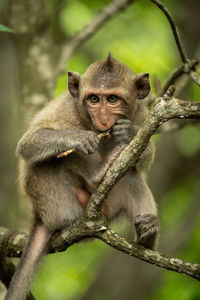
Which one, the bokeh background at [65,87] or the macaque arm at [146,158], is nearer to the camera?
the macaque arm at [146,158]

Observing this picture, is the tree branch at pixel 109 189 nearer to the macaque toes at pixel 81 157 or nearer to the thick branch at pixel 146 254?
the thick branch at pixel 146 254

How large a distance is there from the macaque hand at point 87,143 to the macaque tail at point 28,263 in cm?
102

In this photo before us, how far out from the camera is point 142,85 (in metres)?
7.00

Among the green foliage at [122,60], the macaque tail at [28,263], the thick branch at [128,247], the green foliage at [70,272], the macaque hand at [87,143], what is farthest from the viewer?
→ the green foliage at [70,272]

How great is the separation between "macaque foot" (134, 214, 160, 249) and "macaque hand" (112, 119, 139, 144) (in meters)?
0.83

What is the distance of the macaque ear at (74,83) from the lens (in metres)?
6.93

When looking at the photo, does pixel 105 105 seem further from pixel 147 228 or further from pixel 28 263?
pixel 28 263

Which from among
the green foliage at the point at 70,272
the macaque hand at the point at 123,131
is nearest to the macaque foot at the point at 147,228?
the macaque hand at the point at 123,131

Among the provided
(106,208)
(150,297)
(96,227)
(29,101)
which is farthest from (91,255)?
(96,227)

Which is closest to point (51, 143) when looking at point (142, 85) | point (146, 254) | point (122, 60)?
point (142, 85)

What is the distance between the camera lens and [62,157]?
6.63 metres

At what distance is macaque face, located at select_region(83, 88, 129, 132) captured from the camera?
250 inches

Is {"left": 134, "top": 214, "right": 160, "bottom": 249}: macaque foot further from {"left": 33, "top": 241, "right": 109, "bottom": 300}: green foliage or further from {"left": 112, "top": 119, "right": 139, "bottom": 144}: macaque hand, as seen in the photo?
{"left": 33, "top": 241, "right": 109, "bottom": 300}: green foliage

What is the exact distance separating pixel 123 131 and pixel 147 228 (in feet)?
3.40
